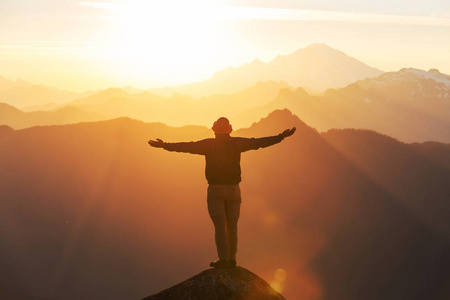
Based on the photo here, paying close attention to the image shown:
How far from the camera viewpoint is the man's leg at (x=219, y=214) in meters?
11.4


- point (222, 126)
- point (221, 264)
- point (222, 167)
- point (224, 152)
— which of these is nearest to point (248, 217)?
point (221, 264)

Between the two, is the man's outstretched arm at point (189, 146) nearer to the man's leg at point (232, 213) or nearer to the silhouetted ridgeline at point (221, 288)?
the man's leg at point (232, 213)

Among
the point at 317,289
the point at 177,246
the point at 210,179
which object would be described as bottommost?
the point at 317,289

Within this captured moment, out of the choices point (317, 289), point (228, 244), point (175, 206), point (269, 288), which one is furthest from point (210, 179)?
point (175, 206)

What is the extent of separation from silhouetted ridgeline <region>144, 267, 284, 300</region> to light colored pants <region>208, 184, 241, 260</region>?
27.6 inches

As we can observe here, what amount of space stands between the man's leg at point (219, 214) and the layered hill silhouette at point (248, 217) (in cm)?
11157

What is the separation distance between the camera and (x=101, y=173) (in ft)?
520

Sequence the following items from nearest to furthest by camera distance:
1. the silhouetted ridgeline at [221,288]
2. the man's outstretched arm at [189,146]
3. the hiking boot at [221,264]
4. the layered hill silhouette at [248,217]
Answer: the silhouetted ridgeline at [221,288] < the man's outstretched arm at [189,146] < the hiking boot at [221,264] < the layered hill silhouette at [248,217]

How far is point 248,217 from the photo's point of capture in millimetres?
143500

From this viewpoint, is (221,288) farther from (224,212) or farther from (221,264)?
(224,212)

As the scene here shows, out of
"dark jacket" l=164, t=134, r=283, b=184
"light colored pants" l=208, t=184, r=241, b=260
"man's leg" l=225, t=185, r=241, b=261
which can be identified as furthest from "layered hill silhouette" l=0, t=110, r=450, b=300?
"dark jacket" l=164, t=134, r=283, b=184

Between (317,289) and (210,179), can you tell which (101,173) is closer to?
(317,289)

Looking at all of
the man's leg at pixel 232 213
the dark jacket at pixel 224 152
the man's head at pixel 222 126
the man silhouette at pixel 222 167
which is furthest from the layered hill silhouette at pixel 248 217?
the man's head at pixel 222 126

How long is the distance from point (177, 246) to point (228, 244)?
433 feet
